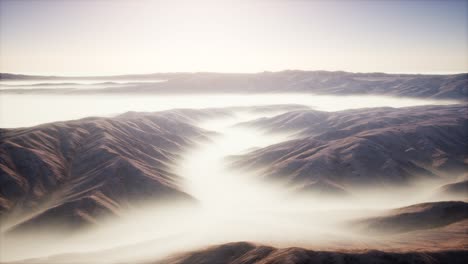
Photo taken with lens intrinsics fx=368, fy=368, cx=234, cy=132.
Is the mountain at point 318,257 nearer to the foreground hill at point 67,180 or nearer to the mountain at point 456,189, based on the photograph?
the foreground hill at point 67,180

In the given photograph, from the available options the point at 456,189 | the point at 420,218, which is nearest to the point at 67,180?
the point at 420,218

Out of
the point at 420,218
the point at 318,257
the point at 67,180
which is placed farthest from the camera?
the point at 67,180

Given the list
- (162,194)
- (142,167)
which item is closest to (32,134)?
(142,167)

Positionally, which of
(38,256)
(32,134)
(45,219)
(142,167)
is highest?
(32,134)

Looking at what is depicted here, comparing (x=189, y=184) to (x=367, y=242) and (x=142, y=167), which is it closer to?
(x=142, y=167)

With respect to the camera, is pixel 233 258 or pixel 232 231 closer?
pixel 233 258

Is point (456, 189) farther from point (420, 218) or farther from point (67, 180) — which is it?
point (67, 180)

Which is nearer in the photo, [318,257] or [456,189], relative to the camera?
[318,257]

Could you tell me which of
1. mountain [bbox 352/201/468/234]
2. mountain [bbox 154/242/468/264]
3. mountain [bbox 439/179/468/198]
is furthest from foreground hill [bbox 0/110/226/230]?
mountain [bbox 439/179/468/198]
